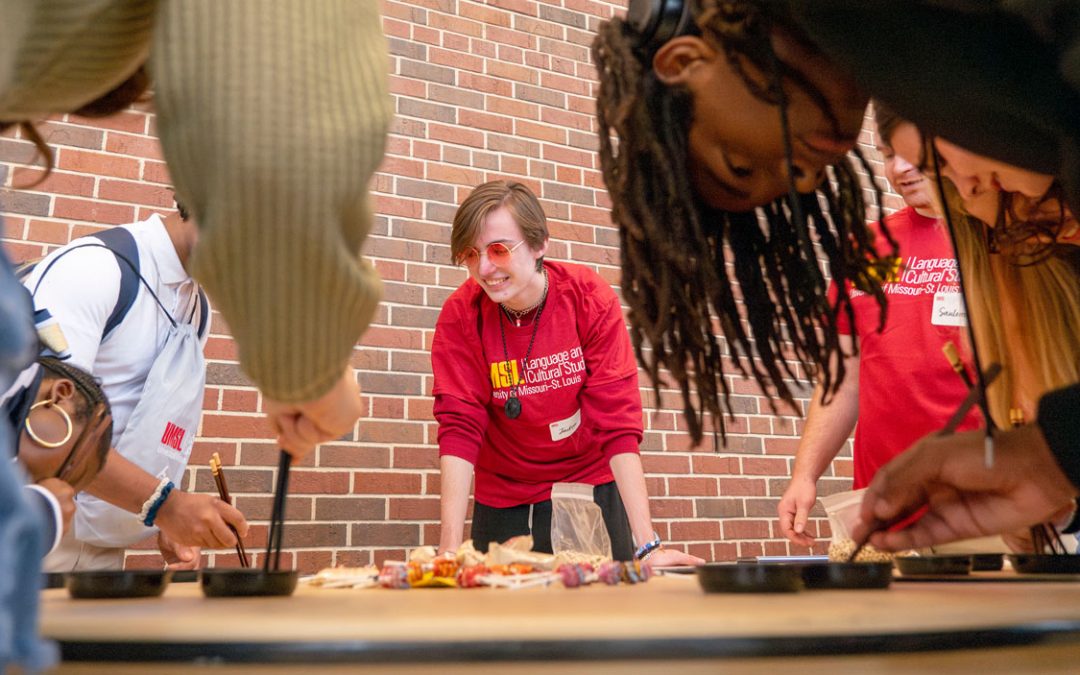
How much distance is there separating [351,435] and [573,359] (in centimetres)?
74

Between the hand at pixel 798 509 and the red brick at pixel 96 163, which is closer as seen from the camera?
the hand at pixel 798 509

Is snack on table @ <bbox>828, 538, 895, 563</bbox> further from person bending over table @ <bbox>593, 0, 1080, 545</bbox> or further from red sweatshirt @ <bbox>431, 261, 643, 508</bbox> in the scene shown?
red sweatshirt @ <bbox>431, 261, 643, 508</bbox>

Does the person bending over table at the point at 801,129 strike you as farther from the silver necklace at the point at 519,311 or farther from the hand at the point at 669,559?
the silver necklace at the point at 519,311

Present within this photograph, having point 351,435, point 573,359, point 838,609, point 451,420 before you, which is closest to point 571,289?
point 573,359

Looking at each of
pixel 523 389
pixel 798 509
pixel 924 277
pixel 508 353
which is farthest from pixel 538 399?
pixel 924 277

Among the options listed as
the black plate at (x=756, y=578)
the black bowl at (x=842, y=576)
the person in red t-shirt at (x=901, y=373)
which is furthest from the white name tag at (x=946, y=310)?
the black plate at (x=756, y=578)

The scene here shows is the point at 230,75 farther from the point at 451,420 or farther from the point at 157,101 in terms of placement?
the point at 451,420

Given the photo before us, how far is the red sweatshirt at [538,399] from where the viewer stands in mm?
2283

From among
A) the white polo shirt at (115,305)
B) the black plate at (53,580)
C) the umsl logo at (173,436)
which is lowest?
the black plate at (53,580)

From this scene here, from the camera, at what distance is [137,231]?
1.75m

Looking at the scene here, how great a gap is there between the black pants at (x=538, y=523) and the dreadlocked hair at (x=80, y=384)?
4.07 feet

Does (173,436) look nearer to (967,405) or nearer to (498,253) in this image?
(498,253)

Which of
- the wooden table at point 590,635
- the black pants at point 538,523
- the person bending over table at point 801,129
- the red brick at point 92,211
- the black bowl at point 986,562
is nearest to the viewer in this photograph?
the wooden table at point 590,635

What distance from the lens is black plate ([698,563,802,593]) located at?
835 millimetres
